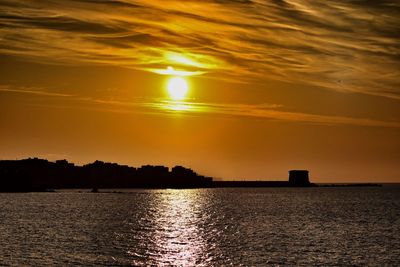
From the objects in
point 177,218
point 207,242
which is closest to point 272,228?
point 207,242

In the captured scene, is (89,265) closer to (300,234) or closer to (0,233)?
(0,233)

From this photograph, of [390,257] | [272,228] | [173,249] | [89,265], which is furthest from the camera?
[272,228]

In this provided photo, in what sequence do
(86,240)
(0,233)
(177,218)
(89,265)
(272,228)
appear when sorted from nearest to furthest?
(89,265)
(86,240)
(0,233)
(272,228)
(177,218)

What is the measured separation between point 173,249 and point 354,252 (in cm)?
2669

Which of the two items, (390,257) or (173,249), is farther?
(173,249)

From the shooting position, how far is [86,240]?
105 m

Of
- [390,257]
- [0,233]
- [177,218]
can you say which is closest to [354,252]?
[390,257]

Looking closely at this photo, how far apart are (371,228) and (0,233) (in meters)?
75.0

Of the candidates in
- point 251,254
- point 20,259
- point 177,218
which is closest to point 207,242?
point 251,254

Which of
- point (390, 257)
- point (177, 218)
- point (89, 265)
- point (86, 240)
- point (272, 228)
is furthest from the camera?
point (177, 218)

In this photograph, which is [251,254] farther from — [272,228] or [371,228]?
[371,228]

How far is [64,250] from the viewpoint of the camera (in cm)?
8988

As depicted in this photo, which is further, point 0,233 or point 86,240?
point 0,233

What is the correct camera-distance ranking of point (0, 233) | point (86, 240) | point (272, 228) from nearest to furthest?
point (86, 240)
point (0, 233)
point (272, 228)
